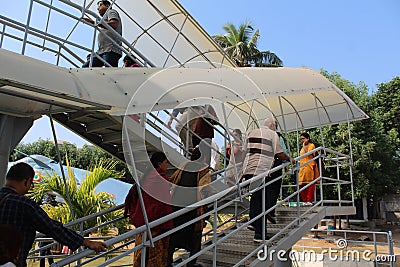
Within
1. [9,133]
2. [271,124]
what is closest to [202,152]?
[271,124]

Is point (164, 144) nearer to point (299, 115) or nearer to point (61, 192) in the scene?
point (61, 192)

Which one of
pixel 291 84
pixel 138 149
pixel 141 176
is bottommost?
pixel 141 176

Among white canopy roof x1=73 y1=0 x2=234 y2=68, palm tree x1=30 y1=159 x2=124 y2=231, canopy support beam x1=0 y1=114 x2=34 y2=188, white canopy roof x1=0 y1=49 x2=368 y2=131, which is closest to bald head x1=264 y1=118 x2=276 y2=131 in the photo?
white canopy roof x1=0 y1=49 x2=368 y2=131

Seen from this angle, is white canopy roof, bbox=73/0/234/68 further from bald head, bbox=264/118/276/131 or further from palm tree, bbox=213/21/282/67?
palm tree, bbox=213/21/282/67

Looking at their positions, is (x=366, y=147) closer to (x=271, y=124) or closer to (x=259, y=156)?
(x=271, y=124)

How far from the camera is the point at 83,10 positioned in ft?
13.6

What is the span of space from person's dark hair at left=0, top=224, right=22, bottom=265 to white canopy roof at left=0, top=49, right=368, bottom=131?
95 cm

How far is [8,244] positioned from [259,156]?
352 centimetres

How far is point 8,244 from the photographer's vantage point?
6.61 ft

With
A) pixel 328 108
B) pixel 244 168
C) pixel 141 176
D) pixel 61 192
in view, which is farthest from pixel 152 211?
pixel 328 108

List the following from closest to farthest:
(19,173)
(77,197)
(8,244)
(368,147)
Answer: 1. (8,244)
2. (19,173)
3. (77,197)
4. (368,147)

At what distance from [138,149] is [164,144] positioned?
21.7 inches

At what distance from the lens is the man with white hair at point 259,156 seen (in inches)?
190

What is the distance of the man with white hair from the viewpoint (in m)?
4.82
